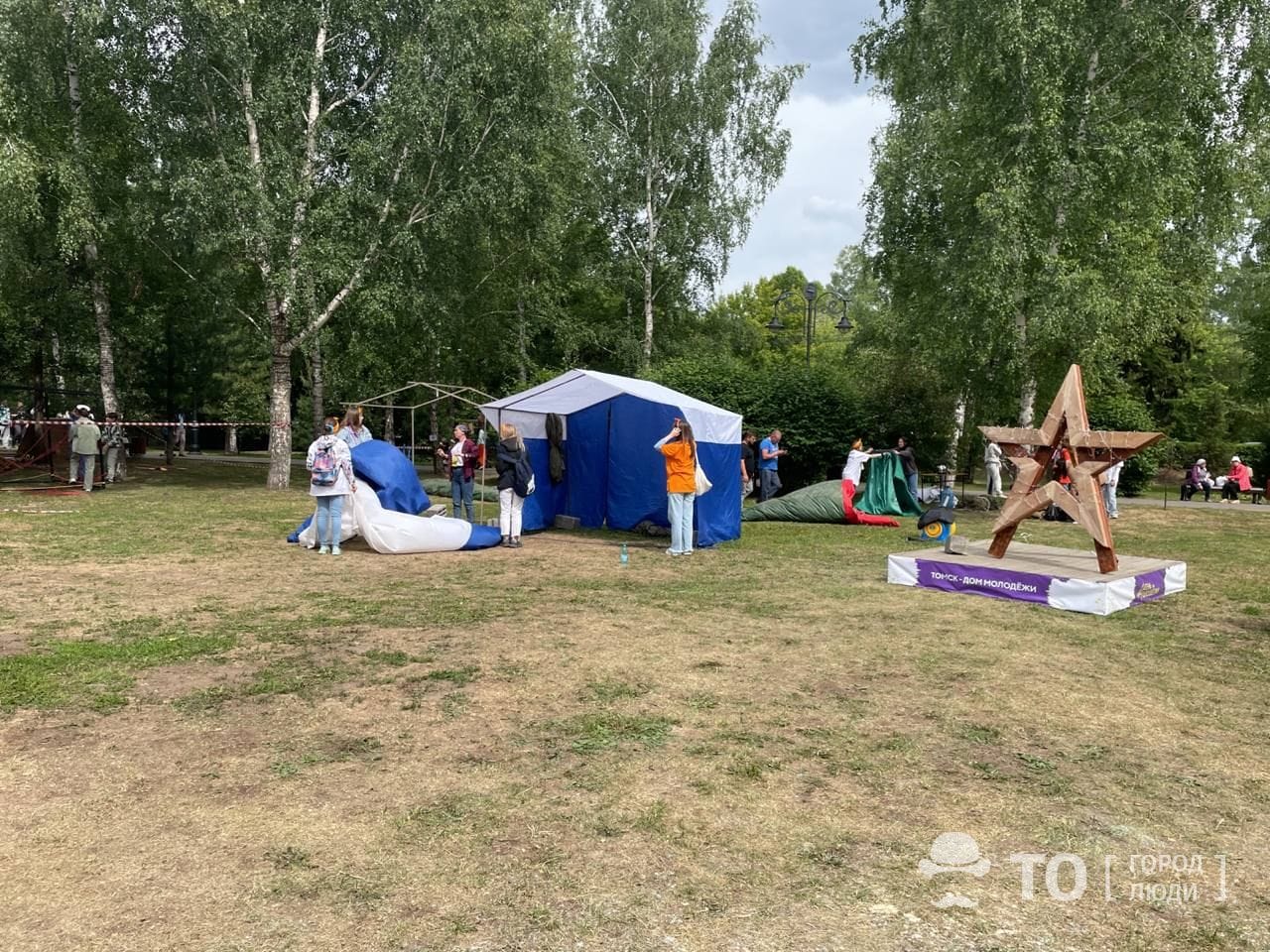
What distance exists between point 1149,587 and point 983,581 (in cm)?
152

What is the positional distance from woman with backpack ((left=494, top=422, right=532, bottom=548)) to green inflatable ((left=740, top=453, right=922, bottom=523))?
5.10 meters

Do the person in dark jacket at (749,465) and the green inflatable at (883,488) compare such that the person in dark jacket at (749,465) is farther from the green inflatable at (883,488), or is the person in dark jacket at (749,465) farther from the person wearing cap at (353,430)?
the person wearing cap at (353,430)

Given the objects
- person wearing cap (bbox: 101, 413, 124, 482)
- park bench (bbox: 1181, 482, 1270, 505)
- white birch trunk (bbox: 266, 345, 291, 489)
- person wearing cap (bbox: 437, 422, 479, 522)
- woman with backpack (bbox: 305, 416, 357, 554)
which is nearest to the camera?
woman with backpack (bbox: 305, 416, 357, 554)

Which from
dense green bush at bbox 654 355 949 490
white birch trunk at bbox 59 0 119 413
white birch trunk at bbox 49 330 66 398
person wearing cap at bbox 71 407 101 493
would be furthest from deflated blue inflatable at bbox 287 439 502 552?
white birch trunk at bbox 49 330 66 398

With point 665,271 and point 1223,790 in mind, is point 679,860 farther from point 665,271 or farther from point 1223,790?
point 665,271

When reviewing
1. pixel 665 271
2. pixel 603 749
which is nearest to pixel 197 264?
pixel 665 271

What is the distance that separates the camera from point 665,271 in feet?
90.0

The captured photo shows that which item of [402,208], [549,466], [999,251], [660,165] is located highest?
[660,165]

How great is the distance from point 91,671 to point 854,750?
4.59m

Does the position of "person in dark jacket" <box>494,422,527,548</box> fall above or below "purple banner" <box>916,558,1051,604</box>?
above

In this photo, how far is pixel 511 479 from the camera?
37.0ft

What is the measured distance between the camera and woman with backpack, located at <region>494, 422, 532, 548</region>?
11.2 metres

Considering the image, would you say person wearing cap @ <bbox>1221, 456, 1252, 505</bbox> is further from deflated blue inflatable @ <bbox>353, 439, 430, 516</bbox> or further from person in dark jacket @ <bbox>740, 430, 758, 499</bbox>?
deflated blue inflatable @ <bbox>353, 439, 430, 516</bbox>

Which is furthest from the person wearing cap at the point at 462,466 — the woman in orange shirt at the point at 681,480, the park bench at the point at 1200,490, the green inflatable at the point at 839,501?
the park bench at the point at 1200,490
